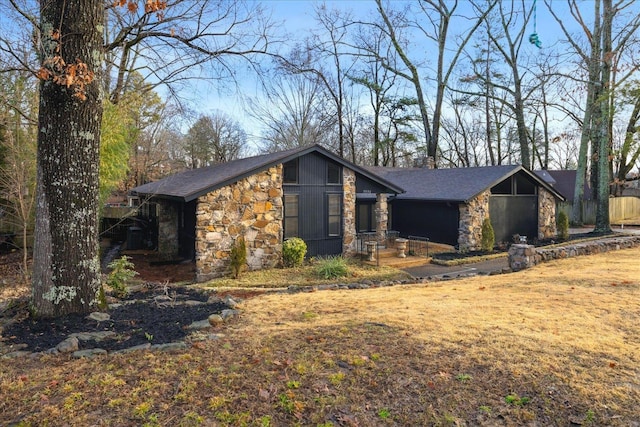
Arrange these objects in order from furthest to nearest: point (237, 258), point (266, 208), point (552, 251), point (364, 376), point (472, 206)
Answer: point (472, 206) < point (266, 208) < point (552, 251) < point (237, 258) < point (364, 376)

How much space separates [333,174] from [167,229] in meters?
6.43

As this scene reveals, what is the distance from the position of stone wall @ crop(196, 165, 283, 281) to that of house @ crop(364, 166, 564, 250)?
548cm

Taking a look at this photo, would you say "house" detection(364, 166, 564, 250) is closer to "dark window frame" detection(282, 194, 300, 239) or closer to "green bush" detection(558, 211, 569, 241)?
"green bush" detection(558, 211, 569, 241)

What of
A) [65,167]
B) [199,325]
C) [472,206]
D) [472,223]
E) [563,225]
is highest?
[65,167]

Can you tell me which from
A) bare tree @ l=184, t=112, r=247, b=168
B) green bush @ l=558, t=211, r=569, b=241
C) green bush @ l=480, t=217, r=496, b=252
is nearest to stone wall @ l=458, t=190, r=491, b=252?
green bush @ l=480, t=217, r=496, b=252

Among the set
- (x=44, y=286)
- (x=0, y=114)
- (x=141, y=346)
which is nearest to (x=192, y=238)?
(x=0, y=114)

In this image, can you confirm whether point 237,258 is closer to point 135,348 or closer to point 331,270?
point 331,270

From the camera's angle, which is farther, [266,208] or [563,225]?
[563,225]

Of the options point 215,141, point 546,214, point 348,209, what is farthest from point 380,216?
point 215,141

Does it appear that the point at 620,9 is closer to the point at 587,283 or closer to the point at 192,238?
the point at 587,283

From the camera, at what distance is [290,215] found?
12688 mm

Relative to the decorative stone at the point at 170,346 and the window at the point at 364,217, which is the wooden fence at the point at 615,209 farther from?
the decorative stone at the point at 170,346

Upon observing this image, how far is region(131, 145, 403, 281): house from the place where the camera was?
35.6 feet

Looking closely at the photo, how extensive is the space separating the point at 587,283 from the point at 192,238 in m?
10.9
